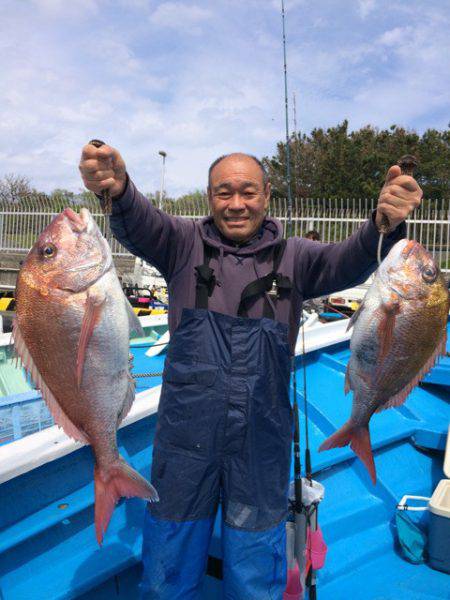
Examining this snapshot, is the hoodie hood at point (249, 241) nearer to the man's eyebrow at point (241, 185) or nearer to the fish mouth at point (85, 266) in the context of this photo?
the man's eyebrow at point (241, 185)

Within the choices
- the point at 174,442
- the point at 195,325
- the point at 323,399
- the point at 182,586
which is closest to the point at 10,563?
the point at 182,586

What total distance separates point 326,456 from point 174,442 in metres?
1.94

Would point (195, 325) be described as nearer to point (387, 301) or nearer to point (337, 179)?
point (387, 301)

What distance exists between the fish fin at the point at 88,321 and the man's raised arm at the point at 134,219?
446 mm

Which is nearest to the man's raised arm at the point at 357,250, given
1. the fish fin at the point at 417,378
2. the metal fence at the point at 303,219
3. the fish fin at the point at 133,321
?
the fish fin at the point at 417,378

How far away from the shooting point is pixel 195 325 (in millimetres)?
2094

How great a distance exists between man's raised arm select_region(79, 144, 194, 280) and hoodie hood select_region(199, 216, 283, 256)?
0.09 m

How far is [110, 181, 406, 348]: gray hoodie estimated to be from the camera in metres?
2.09

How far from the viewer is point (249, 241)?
228 cm

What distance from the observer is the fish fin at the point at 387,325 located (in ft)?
6.41

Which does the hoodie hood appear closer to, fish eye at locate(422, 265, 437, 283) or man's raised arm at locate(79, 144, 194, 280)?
man's raised arm at locate(79, 144, 194, 280)

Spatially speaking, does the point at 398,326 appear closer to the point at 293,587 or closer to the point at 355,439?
the point at 355,439

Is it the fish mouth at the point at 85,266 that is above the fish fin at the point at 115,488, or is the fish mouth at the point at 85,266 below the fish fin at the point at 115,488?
above

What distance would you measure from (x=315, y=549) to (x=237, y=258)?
1.62 m
